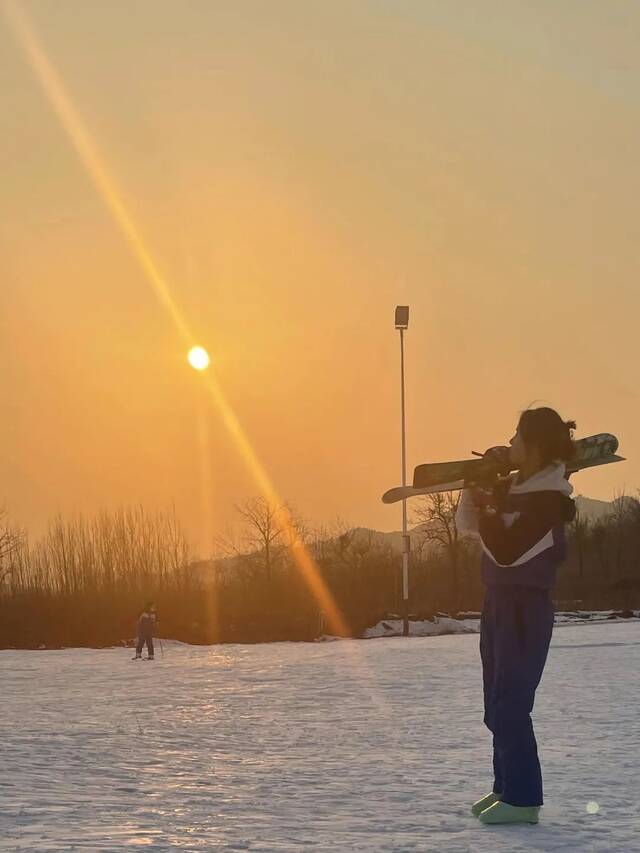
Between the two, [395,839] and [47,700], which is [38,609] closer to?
[47,700]

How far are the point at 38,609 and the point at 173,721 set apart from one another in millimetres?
33601

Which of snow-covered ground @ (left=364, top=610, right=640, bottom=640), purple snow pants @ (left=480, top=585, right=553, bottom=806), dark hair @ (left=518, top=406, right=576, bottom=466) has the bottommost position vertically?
snow-covered ground @ (left=364, top=610, right=640, bottom=640)

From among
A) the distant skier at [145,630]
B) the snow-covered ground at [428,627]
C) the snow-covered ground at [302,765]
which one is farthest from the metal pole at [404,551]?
the snow-covered ground at [302,765]

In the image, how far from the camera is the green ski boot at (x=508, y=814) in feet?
16.3

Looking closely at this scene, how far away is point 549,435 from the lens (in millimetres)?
5199

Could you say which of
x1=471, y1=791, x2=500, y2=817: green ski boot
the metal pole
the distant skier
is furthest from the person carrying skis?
the metal pole

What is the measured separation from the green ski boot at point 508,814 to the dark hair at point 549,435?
1416mm

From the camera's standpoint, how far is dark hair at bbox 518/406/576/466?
5191 mm

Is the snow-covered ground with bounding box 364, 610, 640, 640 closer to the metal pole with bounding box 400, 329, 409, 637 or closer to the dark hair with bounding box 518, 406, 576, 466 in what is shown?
the metal pole with bounding box 400, 329, 409, 637

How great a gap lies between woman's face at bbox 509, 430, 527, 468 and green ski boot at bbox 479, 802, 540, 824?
1412 millimetres

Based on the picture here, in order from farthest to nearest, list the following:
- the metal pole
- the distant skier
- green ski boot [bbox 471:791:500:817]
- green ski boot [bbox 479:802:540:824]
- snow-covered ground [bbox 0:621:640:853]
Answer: the metal pole → the distant skier → green ski boot [bbox 471:791:500:817] → green ski boot [bbox 479:802:540:824] → snow-covered ground [bbox 0:621:640:853]

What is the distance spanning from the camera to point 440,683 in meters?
14.5

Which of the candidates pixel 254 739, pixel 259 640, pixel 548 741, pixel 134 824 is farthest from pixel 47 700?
pixel 259 640

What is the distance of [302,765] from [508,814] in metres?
2.31
